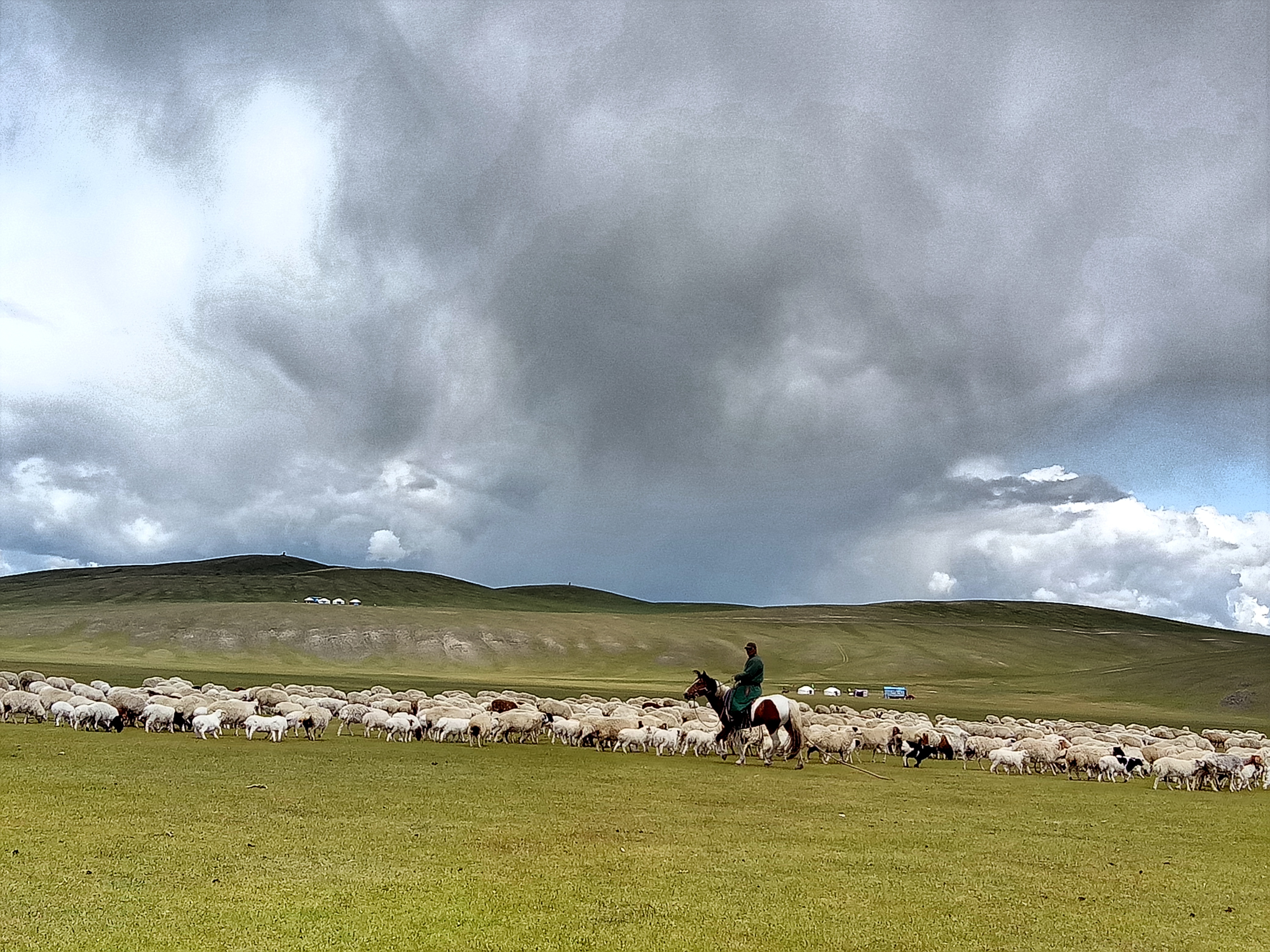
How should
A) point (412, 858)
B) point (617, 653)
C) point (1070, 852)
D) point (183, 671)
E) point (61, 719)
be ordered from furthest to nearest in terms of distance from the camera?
point (617, 653), point (183, 671), point (61, 719), point (1070, 852), point (412, 858)

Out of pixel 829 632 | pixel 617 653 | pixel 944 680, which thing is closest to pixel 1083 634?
pixel 829 632

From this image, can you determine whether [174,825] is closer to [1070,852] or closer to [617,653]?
[1070,852]

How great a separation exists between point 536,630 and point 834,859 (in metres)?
95.2

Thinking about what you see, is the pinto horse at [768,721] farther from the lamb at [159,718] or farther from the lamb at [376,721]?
the lamb at [159,718]

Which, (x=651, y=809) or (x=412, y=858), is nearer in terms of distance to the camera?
(x=412, y=858)

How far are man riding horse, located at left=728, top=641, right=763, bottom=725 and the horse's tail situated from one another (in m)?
0.93

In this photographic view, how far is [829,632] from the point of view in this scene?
387 ft

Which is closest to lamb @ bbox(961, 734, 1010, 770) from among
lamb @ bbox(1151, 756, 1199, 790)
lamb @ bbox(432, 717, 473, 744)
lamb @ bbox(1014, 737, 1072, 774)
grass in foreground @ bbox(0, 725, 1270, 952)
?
lamb @ bbox(1014, 737, 1072, 774)

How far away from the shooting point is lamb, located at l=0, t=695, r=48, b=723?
25.7 meters

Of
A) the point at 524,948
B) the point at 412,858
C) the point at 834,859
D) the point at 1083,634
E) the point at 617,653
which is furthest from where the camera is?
the point at 1083,634

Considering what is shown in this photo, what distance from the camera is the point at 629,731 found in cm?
2489

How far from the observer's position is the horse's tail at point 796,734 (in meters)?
22.3

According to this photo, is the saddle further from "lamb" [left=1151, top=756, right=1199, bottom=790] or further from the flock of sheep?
"lamb" [left=1151, top=756, right=1199, bottom=790]

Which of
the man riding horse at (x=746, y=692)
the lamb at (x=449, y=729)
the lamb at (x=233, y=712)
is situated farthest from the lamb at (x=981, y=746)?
the lamb at (x=233, y=712)
